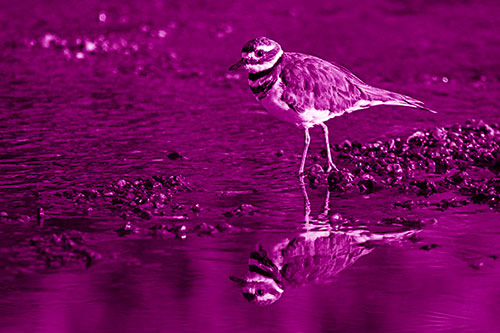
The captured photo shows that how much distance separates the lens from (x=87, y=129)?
38.6ft

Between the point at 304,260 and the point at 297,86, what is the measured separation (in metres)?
2.82

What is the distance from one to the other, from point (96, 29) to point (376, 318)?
11.7m

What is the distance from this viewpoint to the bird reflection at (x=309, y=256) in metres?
7.29

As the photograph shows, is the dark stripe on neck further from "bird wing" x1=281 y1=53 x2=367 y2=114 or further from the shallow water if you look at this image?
the shallow water

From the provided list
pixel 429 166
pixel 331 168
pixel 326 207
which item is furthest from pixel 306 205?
pixel 429 166

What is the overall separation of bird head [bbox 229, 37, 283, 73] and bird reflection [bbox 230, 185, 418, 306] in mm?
2035

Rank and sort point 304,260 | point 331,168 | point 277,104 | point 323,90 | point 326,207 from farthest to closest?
point 323,90 < point 331,168 < point 277,104 < point 326,207 < point 304,260

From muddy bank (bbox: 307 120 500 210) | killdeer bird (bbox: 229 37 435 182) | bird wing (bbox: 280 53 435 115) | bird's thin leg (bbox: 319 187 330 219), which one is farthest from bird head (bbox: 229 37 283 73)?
bird's thin leg (bbox: 319 187 330 219)

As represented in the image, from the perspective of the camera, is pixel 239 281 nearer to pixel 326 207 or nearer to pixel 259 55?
pixel 326 207

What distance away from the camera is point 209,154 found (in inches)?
428

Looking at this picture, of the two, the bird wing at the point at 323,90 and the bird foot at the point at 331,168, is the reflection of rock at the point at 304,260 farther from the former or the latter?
the bird wing at the point at 323,90

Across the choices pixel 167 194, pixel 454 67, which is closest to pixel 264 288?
pixel 167 194

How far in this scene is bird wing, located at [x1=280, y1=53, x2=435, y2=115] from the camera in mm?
10117

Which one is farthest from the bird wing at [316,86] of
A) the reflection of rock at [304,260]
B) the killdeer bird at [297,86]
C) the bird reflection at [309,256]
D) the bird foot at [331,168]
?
the reflection of rock at [304,260]
